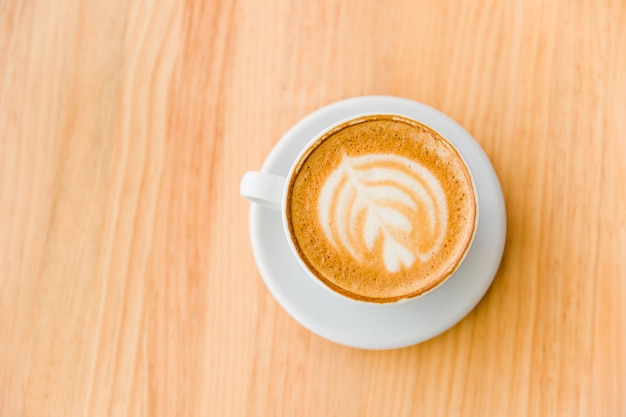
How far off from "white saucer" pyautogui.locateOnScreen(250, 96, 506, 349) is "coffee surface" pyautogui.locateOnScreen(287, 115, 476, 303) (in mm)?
65

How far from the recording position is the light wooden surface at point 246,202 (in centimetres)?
90

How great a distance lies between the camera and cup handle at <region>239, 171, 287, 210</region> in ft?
2.66

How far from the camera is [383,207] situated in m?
0.81

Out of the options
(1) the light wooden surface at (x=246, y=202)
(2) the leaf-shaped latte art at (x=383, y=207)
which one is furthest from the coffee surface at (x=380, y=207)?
(1) the light wooden surface at (x=246, y=202)

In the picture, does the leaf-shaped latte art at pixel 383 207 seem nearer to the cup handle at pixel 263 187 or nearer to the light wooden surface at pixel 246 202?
the cup handle at pixel 263 187

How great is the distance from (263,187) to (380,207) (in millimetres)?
158

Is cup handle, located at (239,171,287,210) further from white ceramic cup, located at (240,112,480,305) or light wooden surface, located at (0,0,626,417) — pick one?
light wooden surface, located at (0,0,626,417)

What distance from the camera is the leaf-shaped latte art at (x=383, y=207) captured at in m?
0.80

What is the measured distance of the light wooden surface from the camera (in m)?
0.90

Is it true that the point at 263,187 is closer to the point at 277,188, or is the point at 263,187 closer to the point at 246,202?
the point at 277,188

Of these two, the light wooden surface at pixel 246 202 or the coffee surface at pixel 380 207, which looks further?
the light wooden surface at pixel 246 202

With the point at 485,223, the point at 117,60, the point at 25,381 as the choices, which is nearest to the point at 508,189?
the point at 485,223

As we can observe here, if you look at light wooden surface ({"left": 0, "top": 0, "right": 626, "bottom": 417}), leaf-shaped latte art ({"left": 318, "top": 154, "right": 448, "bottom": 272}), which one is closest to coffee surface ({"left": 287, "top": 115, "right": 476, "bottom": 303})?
leaf-shaped latte art ({"left": 318, "top": 154, "right": 448, "bottom": 272})

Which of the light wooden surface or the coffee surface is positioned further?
the light wooden surface
